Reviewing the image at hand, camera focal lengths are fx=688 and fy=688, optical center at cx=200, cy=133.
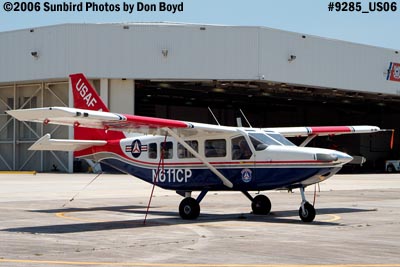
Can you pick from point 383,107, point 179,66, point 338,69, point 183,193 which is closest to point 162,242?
point 183,193

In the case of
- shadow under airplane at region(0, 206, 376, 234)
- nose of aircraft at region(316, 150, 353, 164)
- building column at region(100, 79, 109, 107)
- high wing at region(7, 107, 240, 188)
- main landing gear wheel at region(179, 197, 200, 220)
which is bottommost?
shadow under airplane at region(0, 206, 376, 234)

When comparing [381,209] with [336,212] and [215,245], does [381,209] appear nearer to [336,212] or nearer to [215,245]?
[336,212]

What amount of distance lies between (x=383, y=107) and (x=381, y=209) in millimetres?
61468

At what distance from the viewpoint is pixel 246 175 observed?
647 inches

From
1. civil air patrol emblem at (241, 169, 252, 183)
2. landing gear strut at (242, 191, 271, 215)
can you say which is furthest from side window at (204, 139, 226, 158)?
landing gear strut at (242, 191, 271, 215)

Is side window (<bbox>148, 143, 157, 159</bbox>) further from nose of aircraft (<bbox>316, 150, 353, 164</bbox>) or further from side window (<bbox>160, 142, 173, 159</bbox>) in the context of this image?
nose of aircraft (<bbox>316, 150, 353, 164</bbox>)

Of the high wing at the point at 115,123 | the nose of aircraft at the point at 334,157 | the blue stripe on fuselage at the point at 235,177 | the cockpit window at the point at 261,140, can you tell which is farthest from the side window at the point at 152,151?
the nose of aircraft at the point at 334,157

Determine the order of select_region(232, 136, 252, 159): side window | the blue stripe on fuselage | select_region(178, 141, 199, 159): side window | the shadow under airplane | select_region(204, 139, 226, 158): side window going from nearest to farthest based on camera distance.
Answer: the shadow under airplane, the blue stripe on fuselage, select_region(232, 136, 252, 159): side window, select_region(204, 139, 226, 158): side window, select_region(178, 141, 199, 159): side window

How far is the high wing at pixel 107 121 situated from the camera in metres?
13.4

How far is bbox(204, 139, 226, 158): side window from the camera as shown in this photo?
16844mm

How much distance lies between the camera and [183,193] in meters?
17.7

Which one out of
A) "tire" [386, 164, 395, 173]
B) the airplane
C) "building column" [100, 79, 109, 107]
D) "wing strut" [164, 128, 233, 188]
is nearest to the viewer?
the airplane

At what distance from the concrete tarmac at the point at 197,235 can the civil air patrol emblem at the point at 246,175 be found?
930 millimetres

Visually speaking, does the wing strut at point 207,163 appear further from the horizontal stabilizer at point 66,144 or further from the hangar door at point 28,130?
the hangar door at point 28,130
